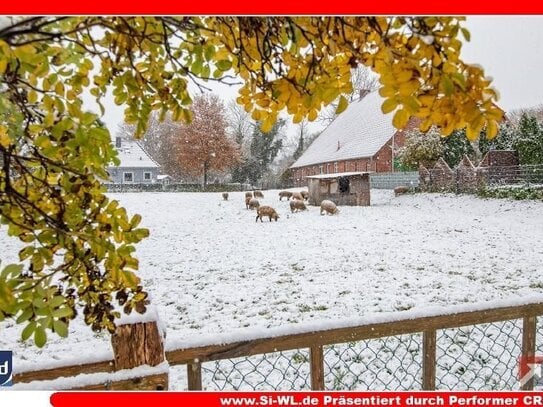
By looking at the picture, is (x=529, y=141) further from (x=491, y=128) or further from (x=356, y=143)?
(x=491, y=128)

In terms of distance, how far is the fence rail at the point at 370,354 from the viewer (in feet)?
2.57

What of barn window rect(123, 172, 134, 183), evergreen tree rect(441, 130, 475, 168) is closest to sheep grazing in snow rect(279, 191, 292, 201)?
evergreen tree rect(441, 130, 475, 168)

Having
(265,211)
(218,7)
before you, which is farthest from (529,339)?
(265,211)

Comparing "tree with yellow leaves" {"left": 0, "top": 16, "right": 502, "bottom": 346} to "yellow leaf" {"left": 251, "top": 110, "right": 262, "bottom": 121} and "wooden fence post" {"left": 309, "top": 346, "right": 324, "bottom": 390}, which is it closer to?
"yellow leaf" {"left": 251, "top": 110, "right": 262, "bottom": 121}

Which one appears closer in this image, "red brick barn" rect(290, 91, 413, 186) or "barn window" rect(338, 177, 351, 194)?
"red brick barn" rect(290, 91, 413, 186)

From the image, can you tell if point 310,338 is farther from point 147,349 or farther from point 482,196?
point 482,196

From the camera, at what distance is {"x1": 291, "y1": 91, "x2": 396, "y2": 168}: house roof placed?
7.98 ft

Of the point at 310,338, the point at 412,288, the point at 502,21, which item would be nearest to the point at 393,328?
the point at 310,338

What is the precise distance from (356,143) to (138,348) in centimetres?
284

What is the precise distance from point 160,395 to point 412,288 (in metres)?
2.20

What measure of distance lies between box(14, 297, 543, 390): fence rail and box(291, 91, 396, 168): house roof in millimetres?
1191

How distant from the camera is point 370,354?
1702 mm

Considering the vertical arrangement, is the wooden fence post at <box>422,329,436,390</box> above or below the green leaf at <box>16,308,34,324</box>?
below

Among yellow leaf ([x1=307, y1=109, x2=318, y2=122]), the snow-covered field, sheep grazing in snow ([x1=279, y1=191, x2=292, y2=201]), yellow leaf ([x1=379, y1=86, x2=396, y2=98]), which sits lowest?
the snow-covered field
